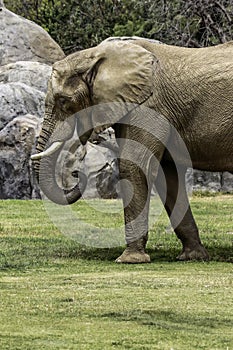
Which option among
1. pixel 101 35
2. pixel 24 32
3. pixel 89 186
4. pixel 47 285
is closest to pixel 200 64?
pixel 47 285

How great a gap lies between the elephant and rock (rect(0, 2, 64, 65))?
15988 millimetres

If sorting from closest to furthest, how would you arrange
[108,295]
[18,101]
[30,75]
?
[108,295]
[18,101]
[30,75]

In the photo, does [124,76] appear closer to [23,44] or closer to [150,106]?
[150,106]

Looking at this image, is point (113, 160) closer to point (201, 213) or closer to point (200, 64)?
point (201, 213)

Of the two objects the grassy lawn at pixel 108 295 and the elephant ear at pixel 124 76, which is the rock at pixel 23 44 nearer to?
the grassy lawn at pixel 108 295

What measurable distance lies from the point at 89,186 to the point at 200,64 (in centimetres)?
962

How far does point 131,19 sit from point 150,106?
24158 mm

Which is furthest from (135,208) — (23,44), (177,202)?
(23,44)

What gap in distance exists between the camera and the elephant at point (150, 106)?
12836 mm

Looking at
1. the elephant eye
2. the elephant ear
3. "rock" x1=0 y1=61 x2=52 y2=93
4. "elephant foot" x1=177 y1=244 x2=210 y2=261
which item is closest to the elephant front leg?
"elephant foot" x1=177 y1=244 x2=210 y2=261

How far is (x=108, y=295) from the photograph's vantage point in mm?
10039

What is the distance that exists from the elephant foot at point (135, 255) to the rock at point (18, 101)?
10.7 metres

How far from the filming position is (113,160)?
22.8 metres

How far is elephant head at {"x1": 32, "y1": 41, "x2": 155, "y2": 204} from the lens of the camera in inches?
510
